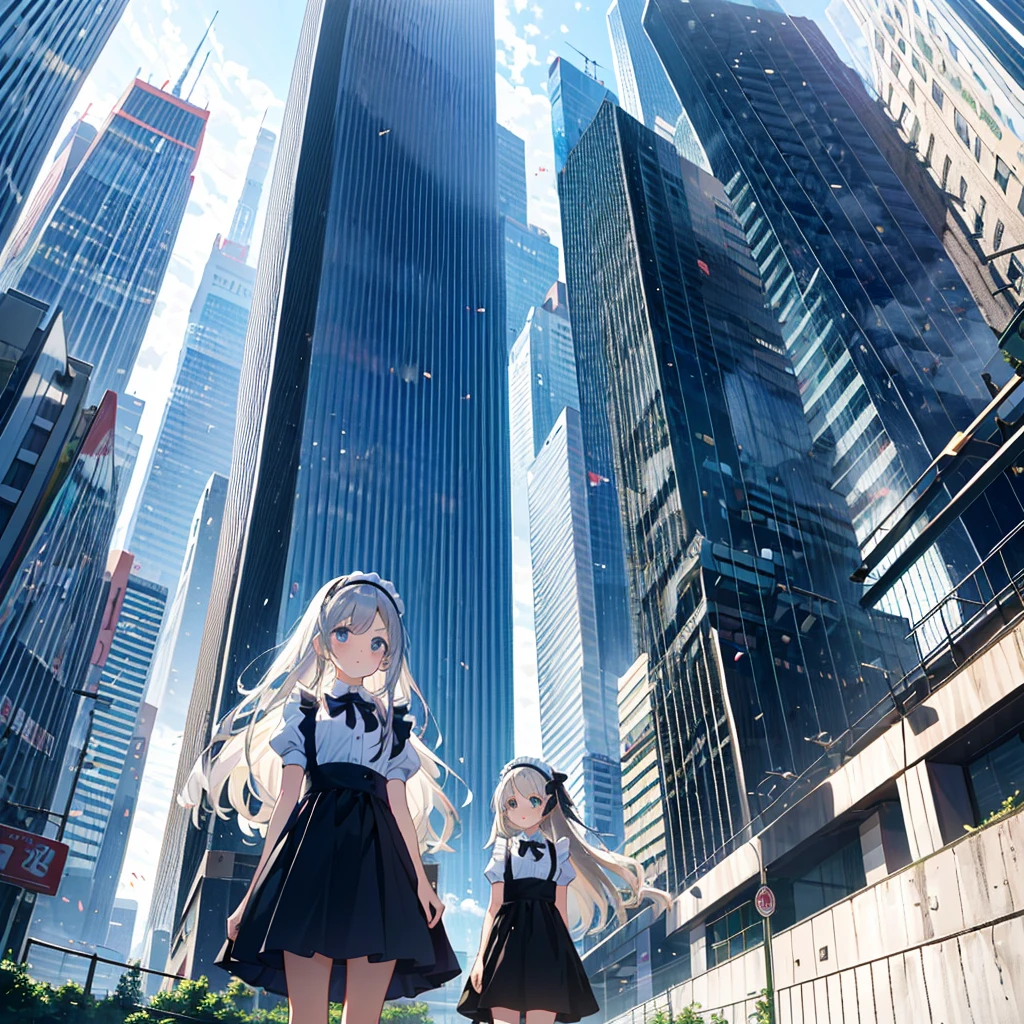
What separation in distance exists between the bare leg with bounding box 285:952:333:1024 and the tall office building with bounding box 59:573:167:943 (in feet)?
433

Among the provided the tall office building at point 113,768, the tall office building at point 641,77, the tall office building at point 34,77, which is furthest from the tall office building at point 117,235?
the tall office building at point 641,77

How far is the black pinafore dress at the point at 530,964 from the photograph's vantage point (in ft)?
16.4

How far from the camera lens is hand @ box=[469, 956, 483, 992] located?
5.18 metres

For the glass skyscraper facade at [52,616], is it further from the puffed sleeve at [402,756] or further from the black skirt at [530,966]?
the puffed sleeve at [402,756]

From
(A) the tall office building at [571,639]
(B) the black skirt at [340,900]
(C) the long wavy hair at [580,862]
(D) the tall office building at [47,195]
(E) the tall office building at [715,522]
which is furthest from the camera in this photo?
(A) the tall office building at [571,639]

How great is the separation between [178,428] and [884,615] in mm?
162355

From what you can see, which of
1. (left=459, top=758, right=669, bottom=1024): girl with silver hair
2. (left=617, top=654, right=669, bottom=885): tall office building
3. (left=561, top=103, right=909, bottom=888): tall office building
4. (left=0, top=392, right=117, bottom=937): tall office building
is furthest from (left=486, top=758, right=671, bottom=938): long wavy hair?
(left=617, top=654, right=669, bottom=885): tall office building

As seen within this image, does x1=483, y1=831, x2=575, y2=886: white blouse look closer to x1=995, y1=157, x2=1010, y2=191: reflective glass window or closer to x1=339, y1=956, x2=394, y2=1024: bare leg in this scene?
x1=339, y1=956, x2=394, y2=1024: bare leg

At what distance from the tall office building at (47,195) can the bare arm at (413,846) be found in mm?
97238

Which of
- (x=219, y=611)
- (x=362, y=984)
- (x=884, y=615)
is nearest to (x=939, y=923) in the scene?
(x=362, y=984)

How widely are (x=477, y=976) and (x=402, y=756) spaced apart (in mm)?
2135

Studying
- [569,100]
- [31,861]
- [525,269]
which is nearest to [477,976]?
[31,861]

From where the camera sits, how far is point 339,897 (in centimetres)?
344

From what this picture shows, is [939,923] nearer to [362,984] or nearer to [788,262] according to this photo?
[362,984]
